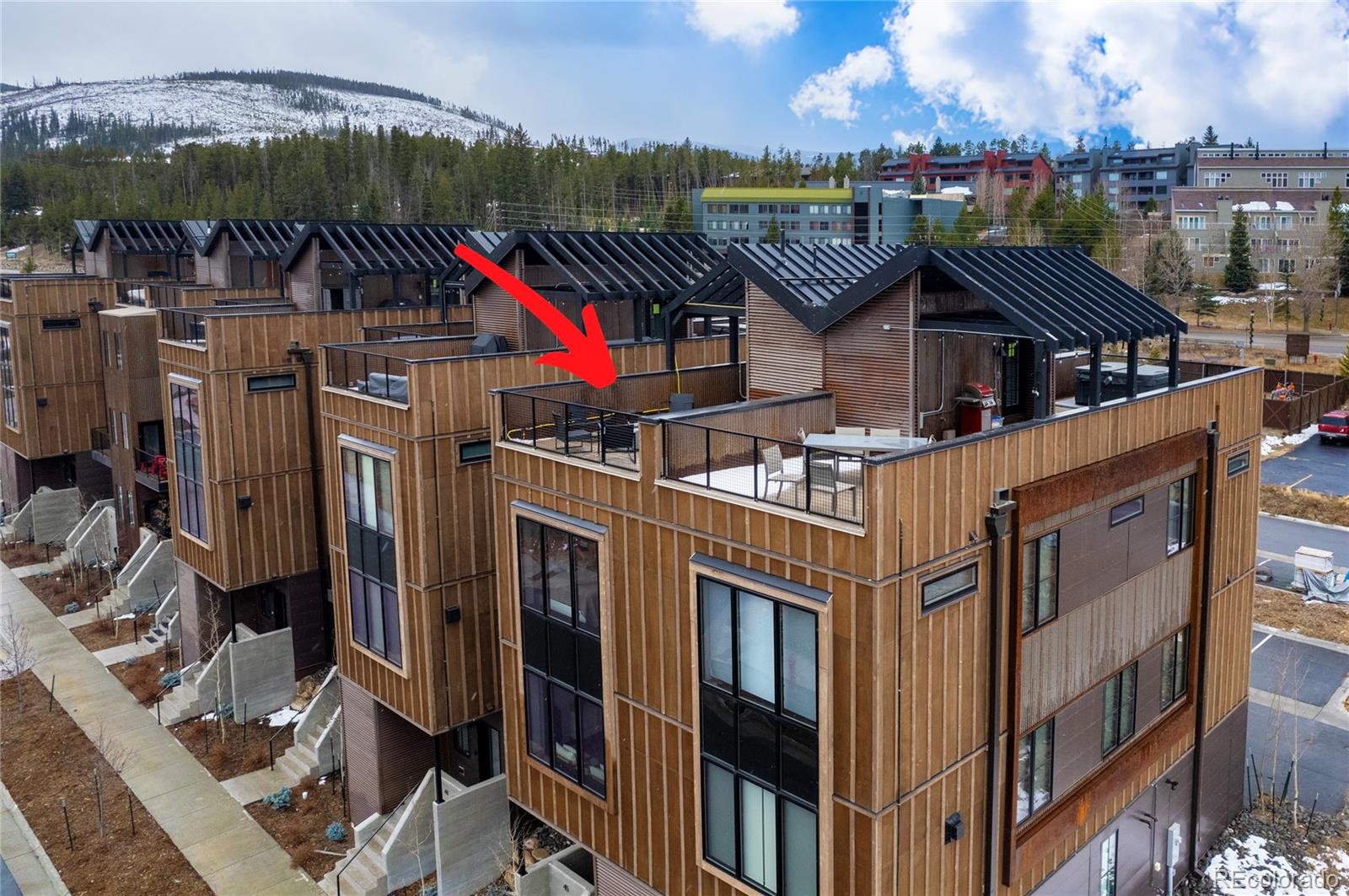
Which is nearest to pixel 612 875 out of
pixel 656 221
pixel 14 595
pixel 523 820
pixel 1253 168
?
pixel 523 820

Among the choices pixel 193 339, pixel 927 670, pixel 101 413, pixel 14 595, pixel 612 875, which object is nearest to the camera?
pixel 927 670

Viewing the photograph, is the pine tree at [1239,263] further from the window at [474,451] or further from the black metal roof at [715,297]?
the window at [474,451]

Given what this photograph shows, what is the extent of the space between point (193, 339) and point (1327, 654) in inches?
1157

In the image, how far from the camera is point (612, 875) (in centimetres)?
1490

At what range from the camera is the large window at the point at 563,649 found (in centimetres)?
1411

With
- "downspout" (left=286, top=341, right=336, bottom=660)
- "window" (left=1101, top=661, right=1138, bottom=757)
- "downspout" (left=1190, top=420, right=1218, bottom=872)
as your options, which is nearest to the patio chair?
"window" (left=1101, top=661, right=1138, bottom=757)

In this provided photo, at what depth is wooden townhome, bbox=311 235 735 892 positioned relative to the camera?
57.0ft

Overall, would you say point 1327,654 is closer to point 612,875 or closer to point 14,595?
point 612,875

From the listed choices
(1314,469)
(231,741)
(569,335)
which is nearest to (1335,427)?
(1314,469)

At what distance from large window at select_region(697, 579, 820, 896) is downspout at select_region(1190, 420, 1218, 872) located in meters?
8.62

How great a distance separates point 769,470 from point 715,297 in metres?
8.36

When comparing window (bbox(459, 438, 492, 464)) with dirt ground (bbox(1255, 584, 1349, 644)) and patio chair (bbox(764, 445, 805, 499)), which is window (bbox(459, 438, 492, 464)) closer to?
patio chair (bbox(764, 445, 805, 499))

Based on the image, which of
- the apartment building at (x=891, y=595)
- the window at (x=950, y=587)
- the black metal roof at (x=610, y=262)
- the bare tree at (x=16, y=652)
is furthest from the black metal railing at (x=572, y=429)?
the bare tree at (x=16, y=652)

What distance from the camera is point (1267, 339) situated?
68562mm
